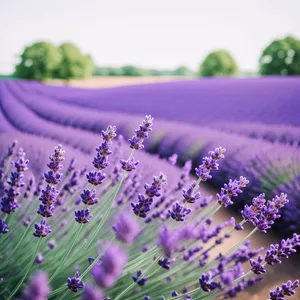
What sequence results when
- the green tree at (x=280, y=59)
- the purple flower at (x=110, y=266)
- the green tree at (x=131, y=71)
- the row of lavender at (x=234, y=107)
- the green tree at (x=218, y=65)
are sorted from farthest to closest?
the green tree at (x=131, y=71) → the green tree at (x=218, y=65) → the green tree at (x=280, y=59) → the row of lavender at (x=234, y=107) → the purple flower at (x=110, y=266)

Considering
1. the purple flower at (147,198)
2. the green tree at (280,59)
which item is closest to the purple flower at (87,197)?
the purple flower at (147,198)

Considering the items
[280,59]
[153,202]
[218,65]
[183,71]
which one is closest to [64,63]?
[218,65]

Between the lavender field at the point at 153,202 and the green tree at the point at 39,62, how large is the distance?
2519cm

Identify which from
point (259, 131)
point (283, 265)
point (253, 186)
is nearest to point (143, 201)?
point (283, 265)

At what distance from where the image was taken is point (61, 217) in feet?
5.30

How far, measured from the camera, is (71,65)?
1282 inches

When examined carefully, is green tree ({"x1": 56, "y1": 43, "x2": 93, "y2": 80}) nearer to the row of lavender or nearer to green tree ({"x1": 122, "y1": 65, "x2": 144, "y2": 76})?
green tree ({"x1": 122, "y1": 65, "x2": 144, "y2": 76})

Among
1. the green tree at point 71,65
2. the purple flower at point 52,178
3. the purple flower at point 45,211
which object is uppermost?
the green tree at point 71,65

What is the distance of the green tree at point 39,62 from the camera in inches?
1211

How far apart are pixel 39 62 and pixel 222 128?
29.4 meters

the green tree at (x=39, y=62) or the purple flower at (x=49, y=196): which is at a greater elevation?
the green tree at (x=39, y=62)

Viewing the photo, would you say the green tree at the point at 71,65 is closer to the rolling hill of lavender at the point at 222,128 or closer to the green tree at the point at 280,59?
the green tree at the point at 280,59

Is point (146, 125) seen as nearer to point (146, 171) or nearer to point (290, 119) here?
point (146, 171)

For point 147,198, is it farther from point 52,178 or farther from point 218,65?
point 218,65
